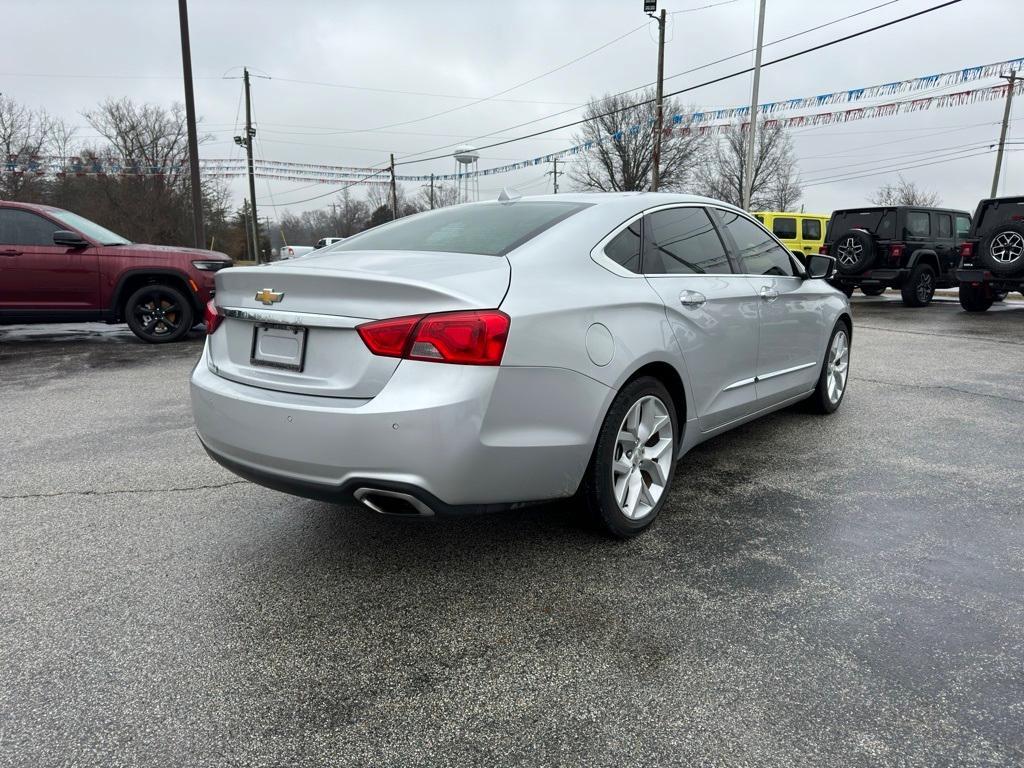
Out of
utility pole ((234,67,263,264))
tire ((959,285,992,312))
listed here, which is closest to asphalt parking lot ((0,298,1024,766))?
tire ((959,285,992,312))

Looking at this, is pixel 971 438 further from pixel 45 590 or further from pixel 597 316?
pixel 45 590

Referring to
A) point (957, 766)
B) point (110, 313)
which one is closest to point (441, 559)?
point (957, 766)

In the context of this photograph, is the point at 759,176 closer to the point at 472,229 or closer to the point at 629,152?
the point at 629,152

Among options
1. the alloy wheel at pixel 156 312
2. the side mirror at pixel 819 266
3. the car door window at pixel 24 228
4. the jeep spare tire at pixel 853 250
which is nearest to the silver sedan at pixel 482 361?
the side mirror at pixel 819 266

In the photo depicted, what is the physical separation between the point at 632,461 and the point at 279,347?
5.10 ft

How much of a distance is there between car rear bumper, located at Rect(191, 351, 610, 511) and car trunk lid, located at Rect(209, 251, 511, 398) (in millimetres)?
71

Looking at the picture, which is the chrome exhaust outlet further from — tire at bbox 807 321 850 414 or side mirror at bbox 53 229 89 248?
side mirror at bbox 53 229 89 248

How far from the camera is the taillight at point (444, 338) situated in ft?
7.93

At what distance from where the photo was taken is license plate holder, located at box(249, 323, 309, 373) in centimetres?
265

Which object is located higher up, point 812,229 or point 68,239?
point 812,229

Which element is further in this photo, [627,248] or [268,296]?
[627,248]

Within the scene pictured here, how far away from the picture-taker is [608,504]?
9.84ft

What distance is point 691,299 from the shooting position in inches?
136

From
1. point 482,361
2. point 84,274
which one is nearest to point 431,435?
point 482,361
